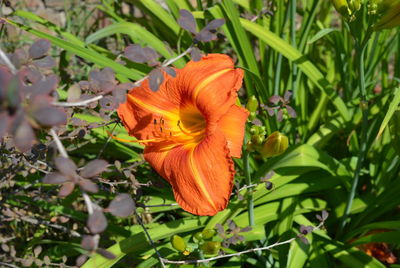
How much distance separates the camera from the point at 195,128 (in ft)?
4.06

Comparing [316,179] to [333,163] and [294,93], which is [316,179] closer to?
[333,163]

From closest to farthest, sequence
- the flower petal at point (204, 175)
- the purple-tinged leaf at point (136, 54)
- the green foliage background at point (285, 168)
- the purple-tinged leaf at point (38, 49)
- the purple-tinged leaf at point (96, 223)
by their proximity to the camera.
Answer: the purple-tinged leaf at point (96, 223) → the purple-tinged leaf at point (38, 49) → the purple-tinged leaf at point (136, 54) → the flower petal at point (204, 175) → the green foliage background at point (285, 168)

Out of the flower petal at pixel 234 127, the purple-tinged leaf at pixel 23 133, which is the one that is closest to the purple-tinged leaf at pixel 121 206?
the purple-tinged leaf at pixel 23 133

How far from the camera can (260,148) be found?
3.63ft

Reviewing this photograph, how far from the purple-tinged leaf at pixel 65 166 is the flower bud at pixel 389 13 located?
33.9 inches

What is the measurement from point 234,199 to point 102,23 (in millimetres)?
1499

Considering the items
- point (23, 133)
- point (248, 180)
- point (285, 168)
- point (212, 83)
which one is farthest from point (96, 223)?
point (285, 168)

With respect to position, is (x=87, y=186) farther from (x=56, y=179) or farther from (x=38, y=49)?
(x=38, y=49)

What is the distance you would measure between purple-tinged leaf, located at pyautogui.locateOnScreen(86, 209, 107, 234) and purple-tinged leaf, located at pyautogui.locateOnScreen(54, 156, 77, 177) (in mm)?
73

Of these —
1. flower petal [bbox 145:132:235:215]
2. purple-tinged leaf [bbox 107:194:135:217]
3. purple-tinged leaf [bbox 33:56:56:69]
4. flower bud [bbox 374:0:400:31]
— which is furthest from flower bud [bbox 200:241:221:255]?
flower bud [bbox 374:0:400:31]

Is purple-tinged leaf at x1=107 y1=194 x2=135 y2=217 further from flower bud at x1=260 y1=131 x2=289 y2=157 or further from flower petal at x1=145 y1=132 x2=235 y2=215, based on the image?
flower bud at x1=260 y1=131 x2=289 y2=157

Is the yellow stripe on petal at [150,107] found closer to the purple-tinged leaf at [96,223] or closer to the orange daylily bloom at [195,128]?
the orange daylily bloom at [195,128]

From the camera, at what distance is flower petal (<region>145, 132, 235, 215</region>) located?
1015 millimetres

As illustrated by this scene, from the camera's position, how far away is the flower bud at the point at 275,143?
1060 mm
